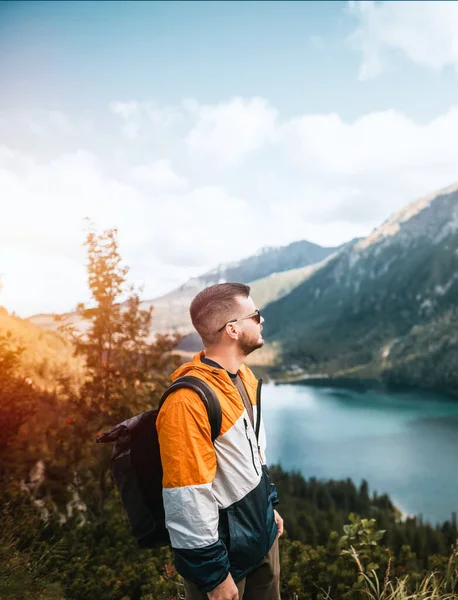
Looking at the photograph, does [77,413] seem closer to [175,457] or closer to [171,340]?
[171,340]

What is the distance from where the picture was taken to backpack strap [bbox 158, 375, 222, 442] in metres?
2.60

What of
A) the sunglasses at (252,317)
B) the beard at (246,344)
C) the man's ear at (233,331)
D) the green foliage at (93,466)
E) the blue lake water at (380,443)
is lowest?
the blue lake water at (380,443)

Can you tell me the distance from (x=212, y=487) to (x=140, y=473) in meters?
0.52

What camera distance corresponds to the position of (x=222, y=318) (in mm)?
3059

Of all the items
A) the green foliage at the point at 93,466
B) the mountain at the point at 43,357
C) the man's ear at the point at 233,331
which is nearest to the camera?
the man's ear at the point at 233,331

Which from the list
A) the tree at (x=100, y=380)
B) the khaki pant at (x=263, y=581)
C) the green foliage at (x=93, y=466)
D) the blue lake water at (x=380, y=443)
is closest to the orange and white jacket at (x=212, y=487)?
the khaki pant at (x=263, y=581)

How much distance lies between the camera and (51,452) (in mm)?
8281

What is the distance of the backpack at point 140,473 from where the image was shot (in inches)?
114

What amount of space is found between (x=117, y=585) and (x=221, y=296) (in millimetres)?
4185

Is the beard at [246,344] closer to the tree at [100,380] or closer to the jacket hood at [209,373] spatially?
the jacket hood at [209,373]

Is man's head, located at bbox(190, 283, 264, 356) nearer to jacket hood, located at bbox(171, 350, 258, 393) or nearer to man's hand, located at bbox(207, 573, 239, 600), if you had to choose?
jacket hood, located at bbox(171, 350, 258, 393)

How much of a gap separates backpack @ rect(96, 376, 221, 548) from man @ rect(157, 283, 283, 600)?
315 mm

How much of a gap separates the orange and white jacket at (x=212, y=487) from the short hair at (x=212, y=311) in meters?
0.20

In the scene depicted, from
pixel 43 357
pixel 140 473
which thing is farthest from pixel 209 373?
pixel 43 357
